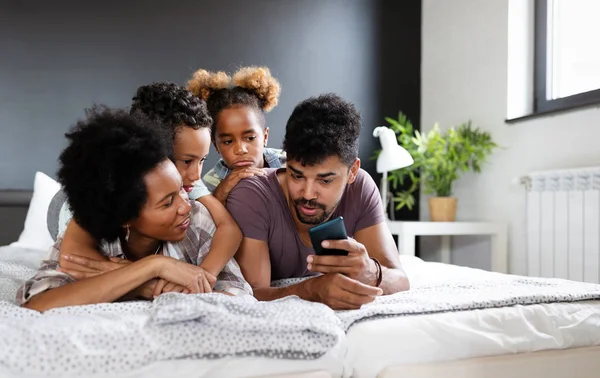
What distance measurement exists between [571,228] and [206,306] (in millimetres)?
2168

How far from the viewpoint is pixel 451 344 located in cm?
125

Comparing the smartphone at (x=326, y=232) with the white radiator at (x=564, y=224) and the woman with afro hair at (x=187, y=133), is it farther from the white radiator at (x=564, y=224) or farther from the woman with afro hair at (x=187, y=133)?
Result: the white radiator at (x=564, y=224)

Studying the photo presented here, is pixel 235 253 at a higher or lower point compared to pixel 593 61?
lower

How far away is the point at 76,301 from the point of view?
130 cm

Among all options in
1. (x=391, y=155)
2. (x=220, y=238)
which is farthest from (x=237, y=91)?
(x=391, y=155)

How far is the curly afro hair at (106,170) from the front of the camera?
52.6 inches

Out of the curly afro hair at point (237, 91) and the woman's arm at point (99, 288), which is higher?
the curly afro hair at point (237, 91)

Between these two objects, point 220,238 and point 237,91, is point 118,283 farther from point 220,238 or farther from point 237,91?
point 237,91

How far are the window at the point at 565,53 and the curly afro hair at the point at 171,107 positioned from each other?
1.92 meters

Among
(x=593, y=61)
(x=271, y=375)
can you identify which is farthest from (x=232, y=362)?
(x=593, y=61)

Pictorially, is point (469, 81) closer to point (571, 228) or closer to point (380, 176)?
point (380, 176)

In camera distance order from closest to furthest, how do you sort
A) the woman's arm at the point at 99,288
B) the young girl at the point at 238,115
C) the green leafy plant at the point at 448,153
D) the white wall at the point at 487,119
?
the woman's arm at the point at 99,288 → the young girl at the point at 238,115 → the white wall at the point at 487,119 → the green leafy plant at the point at 448,153

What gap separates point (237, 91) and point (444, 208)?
1.82 metres

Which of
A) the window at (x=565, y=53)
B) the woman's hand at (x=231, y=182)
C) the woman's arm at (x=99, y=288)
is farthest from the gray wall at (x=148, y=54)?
the woman's arm at (x=99, y=288)
